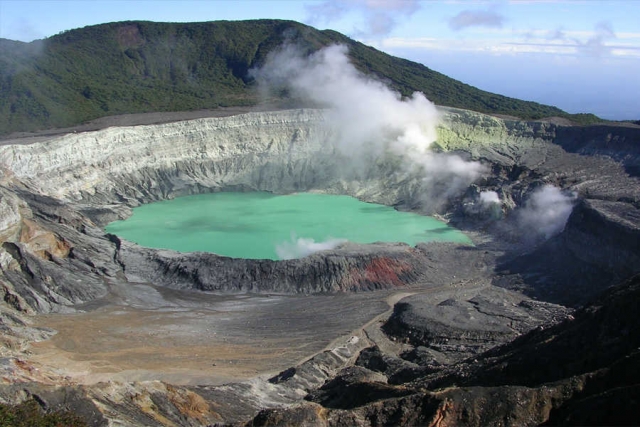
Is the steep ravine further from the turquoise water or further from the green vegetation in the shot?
the turquoise water

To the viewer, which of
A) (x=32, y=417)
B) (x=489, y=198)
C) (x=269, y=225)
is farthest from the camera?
(x=489, y=198)

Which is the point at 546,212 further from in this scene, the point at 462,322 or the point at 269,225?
the point at 269,225

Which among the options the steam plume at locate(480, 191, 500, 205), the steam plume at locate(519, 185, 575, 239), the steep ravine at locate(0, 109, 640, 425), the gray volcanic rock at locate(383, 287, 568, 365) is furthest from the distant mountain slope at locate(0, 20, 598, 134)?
the gray volcanic rock at locate(383, 287, 568, 365)

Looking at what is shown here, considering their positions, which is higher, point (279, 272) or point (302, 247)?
point (302, 247)

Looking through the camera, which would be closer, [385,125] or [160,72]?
[385,125]

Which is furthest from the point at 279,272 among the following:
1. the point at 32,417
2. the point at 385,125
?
the point at 385,125

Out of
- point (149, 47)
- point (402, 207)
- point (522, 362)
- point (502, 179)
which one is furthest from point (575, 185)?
point (149, 47)
